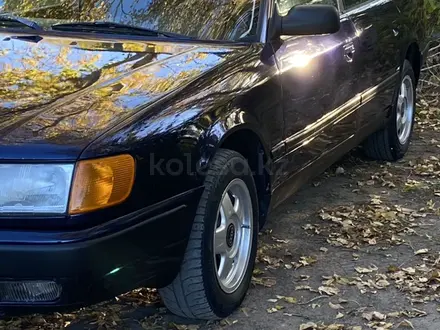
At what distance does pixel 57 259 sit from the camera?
265cm

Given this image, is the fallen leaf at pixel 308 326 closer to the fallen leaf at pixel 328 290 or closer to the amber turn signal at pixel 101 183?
the fallen leaf at pixel 328 290

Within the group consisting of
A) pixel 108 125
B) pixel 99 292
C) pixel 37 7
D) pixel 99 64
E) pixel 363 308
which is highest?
pixel 37 7

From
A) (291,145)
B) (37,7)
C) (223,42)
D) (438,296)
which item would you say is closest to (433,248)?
(438,296)

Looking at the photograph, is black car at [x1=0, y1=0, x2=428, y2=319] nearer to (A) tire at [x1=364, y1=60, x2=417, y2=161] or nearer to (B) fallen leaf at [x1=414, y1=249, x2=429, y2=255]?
(B) fallen leaf at [x1=414, y1=249, x2=429, y2=255]

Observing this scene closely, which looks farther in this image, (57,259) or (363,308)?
(363,308)

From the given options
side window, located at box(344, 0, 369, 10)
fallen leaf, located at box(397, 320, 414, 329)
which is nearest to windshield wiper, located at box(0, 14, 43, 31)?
side window, located at box(344, 0, 369, 10)

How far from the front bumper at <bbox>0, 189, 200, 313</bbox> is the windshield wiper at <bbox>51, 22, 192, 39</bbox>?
111 centimetres

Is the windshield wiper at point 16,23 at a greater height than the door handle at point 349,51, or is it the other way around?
the windshield wiper at point 16,23

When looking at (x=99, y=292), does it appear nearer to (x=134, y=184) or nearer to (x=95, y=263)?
(x=95, y=263)

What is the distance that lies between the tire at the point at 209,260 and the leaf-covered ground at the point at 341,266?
0.13m

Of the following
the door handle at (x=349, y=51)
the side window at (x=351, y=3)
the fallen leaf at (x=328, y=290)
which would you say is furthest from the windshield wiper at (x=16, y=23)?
the side window at (x=351, y=3)

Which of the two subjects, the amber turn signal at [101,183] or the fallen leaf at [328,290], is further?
the fallen leaf at [328,290]

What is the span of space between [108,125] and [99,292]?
599 mm

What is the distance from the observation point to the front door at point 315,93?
402 cm
